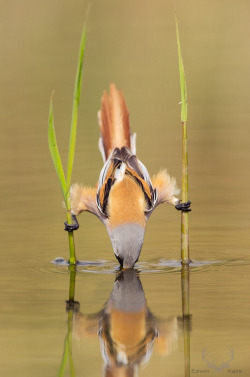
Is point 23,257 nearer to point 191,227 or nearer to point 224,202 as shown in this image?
point 191,227

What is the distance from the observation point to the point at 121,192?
21.2 ft

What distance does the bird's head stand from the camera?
5930 mm

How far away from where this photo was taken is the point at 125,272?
593cm

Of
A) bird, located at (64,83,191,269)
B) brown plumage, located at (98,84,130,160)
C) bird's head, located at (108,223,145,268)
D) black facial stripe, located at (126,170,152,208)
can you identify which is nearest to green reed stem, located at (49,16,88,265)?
Answer: bird, located at (64,83,191,269)

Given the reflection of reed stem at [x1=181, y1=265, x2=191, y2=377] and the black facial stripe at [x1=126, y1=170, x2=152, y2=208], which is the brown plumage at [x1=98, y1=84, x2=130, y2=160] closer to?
the black facial stripe at [x1=126, y1=170, x2=152, y2=208]

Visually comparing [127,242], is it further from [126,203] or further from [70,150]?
[70,150]

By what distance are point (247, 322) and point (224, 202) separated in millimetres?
2835

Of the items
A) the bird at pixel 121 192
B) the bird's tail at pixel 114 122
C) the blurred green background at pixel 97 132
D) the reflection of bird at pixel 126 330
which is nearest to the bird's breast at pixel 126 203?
the bird at pixel 121 192

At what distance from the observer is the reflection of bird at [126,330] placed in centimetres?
438

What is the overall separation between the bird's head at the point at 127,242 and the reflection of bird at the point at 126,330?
359 millimetres

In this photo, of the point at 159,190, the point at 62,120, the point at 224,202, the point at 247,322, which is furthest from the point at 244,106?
the point at 247,322

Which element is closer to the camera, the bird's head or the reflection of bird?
the reflection of bird

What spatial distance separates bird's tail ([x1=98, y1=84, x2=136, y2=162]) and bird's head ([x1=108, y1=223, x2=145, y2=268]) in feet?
3.07

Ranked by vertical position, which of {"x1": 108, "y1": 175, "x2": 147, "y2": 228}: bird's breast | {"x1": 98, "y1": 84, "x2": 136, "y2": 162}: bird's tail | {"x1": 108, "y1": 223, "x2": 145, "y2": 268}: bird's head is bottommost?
{"x1": 108, "y1": 223, "x2": 145, "y2": 268}: bird's head
